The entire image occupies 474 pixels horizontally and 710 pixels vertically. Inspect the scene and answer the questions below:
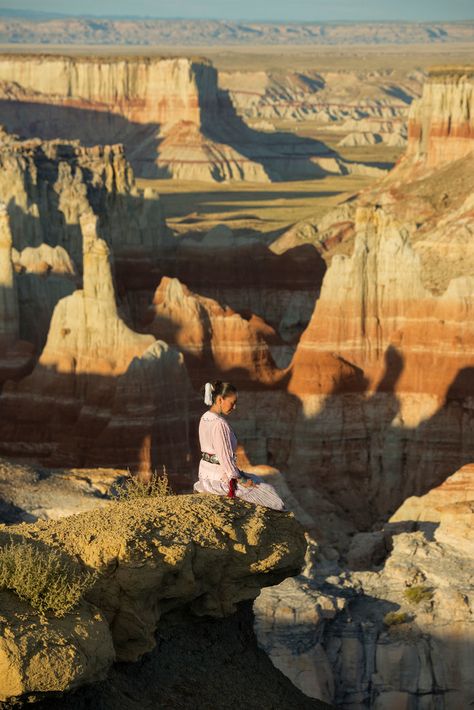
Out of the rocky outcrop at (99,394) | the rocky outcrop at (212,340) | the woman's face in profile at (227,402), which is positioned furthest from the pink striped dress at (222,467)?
the rocky outcrop at (212,340)

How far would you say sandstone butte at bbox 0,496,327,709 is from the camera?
15.3 m

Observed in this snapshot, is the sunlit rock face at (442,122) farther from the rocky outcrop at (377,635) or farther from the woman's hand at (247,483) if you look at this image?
the woman's hand at (247,483)

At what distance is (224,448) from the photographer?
1975 centimetres

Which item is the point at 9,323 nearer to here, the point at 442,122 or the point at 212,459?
the point at 212,459

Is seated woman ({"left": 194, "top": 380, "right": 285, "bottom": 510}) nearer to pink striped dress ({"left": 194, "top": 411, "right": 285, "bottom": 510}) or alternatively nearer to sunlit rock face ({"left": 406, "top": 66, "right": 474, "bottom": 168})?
pink striped dress ({"left": 194, "top": 411, "right": 285, "bottom": 510})

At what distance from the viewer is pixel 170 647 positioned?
65.5ft

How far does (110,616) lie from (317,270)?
168 feet

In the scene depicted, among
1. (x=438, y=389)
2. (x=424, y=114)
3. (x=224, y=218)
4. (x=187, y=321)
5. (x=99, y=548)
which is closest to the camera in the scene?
(x=99, y=548)

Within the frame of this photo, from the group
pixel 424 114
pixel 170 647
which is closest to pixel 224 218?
pixel 424 114

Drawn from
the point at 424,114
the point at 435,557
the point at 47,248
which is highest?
the point at 424,114

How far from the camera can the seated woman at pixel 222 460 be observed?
1969 cm

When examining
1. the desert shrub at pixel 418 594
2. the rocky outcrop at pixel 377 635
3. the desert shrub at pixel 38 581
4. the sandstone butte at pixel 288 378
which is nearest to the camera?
the desert shrub at pixel 38 581

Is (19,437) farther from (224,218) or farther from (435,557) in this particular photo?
(224,218)

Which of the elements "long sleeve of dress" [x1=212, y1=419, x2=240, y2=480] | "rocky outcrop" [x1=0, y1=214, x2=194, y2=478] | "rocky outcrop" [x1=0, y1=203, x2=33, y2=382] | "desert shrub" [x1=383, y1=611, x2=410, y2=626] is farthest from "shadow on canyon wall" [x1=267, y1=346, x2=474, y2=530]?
"long sleeve of dress" [x1=212, y1=419, x2=240, y2=480]
